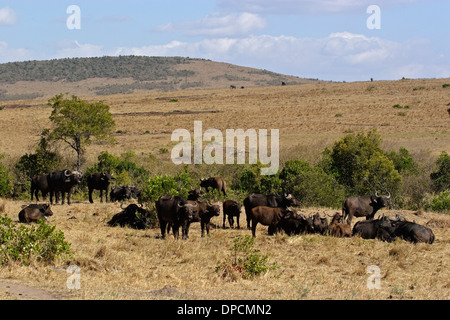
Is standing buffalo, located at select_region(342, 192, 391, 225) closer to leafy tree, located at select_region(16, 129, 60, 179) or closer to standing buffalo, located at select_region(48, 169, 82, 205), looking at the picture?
standing buffalo, located at select_region(48, 169, 82, 205)

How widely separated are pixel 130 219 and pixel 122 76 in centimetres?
13737

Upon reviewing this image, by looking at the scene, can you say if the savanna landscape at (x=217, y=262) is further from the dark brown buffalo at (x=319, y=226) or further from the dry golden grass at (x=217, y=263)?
the dark brown buffalo at (x=319, y=226)

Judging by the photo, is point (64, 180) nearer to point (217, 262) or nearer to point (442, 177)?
point (217, 262)

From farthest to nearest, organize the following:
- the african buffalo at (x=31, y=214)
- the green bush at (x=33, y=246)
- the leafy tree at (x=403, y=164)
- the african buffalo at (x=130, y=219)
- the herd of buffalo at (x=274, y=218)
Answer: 1. the leafy tree at (x=403, y=164)
2. the african buffalo at (x=130, y=219)
3. the african buffalo at (x=31, y=214)
4. the herd of buffalo at (x=274, y=218)
5. the green bush at (x=33, y=246)

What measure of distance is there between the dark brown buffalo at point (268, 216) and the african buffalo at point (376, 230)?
208 cm

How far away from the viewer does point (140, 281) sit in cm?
1159

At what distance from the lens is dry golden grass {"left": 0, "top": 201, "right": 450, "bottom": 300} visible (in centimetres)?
1081

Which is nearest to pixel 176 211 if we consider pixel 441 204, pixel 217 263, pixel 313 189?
pixel 217 263

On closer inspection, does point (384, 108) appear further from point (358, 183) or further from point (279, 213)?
point (279, 213)

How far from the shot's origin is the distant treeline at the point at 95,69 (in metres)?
150

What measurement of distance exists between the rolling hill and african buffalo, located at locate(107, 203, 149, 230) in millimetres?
115953

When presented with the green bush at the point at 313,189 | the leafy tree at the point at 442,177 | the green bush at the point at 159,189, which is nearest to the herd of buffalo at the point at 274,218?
the green bush at the point at 159,189

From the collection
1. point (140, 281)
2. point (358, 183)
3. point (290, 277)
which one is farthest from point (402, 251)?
point (358, 183)

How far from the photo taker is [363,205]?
65.0ft
